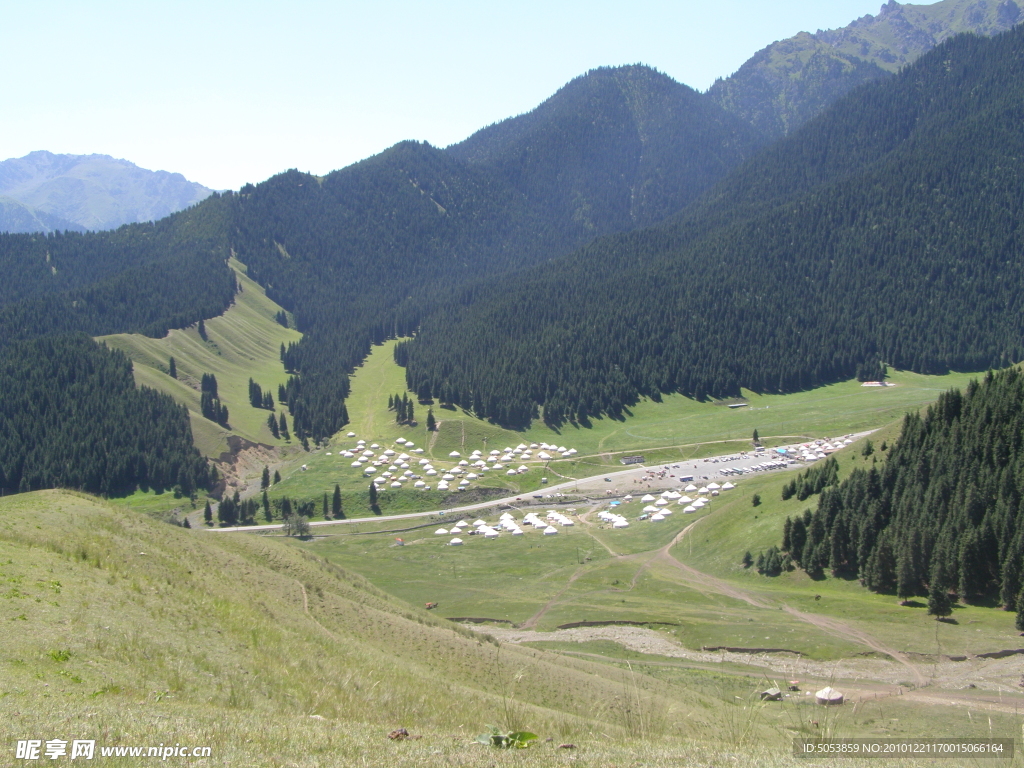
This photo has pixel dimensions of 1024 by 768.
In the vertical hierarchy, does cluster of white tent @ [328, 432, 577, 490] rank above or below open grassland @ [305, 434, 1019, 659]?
above

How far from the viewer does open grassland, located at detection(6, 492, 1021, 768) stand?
17.4m

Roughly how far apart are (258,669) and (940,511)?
222ft

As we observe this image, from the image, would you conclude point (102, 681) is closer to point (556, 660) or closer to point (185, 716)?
point (185, 716)

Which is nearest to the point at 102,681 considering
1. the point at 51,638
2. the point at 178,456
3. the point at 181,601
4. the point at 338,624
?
the point at 51,638

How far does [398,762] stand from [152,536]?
34.4 metres

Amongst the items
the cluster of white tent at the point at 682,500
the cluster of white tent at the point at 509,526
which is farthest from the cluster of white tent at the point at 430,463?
the cluster of white tent at the point at 682,500

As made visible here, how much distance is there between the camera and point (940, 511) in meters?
69.9

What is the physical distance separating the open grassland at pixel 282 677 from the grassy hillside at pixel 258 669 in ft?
0.36

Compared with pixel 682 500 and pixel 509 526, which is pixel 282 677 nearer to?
pixel 509 526

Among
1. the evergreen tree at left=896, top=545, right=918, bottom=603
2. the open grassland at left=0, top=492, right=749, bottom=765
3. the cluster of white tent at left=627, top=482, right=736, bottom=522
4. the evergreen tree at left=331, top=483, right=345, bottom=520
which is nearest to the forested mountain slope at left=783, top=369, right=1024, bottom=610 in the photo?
the evergreen tree at left=896, top=545, right=918, bottom=603

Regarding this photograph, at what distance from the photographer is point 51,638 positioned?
78.9 ft

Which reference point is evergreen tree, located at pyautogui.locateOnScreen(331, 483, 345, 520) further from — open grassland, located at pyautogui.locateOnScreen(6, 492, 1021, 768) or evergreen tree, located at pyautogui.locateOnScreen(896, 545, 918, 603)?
evergreen tree, located at pyautogui.locateOnScreen(896, 545, 918, 603)

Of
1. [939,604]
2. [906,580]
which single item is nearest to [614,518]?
[906,580]

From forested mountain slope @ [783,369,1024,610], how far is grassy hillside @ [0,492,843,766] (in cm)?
2939
